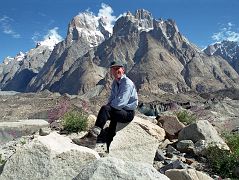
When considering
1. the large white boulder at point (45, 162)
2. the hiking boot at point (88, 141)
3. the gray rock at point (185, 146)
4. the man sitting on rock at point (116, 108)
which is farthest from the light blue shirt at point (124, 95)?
the gray rock at point (185, 146)

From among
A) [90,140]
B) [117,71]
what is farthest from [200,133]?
[90,140]

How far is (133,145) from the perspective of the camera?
31.8 feet

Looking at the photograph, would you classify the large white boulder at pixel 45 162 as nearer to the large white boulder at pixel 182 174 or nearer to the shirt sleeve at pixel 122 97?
the large white boulder at pixel 182 174

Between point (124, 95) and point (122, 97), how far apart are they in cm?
7

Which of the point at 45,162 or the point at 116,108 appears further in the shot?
the point at 116,108

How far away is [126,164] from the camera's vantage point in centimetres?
556

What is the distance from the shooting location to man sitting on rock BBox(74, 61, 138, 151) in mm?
9578

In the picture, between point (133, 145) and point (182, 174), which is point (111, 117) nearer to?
point (133, 145)

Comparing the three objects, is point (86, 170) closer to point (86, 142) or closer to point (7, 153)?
point (86, 142)

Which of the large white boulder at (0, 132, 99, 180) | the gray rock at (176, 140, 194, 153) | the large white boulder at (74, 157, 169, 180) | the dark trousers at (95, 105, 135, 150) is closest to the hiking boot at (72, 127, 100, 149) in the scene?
the dark trousers at (95, 105, 135, 150)

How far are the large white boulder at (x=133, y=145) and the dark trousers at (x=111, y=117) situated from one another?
158mm

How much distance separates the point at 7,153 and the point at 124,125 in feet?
12.4

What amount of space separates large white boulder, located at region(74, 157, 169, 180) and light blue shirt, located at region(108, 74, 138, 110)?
161 inches

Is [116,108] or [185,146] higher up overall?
[116,108]
